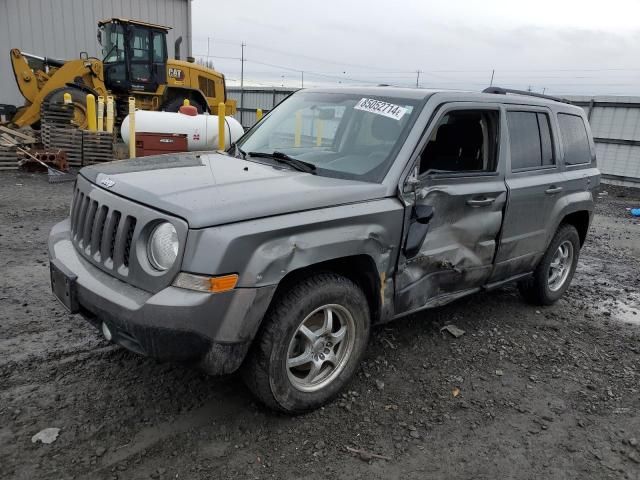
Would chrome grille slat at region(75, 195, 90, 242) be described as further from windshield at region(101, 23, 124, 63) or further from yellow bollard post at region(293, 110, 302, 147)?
windshield at region(101, 23, 124, 63)

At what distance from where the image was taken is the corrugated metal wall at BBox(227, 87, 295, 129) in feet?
67.5

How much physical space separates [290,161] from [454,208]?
116 cm

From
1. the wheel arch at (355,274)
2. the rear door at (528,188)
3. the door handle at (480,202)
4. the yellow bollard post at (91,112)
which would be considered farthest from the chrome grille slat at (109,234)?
the yellow bollard post at (91,112)

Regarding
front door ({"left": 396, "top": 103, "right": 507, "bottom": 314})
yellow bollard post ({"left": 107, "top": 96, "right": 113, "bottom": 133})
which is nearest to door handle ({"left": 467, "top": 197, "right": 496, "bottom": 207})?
front door ({"left": 396, "top": 103, "right": 507, "bottom": 314})

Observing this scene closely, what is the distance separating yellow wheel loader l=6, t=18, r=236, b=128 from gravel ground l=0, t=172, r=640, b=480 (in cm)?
1039

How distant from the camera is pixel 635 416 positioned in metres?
3.24

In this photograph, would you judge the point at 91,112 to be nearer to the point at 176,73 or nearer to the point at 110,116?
the point at 110,116

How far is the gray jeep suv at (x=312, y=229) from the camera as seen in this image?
95.3 inches

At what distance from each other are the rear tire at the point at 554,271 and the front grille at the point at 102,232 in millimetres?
3645

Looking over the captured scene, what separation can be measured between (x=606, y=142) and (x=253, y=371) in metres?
13.5

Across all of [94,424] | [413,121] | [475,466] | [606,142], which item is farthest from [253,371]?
[606,142]

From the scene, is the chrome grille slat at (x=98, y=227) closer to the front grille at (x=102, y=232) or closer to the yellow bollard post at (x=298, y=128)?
the front grille at (x=102, y=232)

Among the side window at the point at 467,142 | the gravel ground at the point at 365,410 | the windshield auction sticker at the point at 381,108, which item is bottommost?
the gravel ground at the point at 365,410

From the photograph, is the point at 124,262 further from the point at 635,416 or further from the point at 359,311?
the point at 635,416
